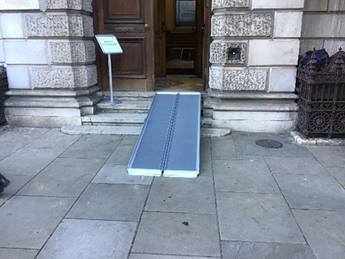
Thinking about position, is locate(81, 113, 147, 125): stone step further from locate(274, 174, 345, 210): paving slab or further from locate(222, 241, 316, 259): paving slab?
locate(222, 241, 316, 259): paving slab

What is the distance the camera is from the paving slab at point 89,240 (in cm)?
258

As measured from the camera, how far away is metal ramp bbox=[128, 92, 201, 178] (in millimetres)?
4047

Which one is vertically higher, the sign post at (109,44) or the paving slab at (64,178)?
the sign post at (109,44)

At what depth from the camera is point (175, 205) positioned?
10.9 feet

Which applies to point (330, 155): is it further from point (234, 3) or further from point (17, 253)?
point (17, 253)

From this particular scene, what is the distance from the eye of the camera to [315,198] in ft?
11.3

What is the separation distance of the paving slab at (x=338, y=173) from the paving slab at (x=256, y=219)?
2.92 feet

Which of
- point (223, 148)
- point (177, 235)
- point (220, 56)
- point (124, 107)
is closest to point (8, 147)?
point (124, 107)

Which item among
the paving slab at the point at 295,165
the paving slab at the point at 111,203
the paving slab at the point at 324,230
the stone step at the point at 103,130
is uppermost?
the stone step at the point at 103,130

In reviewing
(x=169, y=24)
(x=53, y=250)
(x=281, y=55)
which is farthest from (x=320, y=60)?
(x=169, y=24)

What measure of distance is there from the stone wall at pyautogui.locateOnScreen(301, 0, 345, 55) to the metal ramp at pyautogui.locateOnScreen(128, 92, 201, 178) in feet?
6.89

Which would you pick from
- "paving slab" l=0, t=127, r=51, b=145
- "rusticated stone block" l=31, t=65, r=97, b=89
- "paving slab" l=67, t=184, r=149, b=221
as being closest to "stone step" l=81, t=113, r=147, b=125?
"rusticated stone block" l=31, t=65, r=97, b=89

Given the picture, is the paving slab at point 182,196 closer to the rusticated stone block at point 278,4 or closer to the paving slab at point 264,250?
the paving slab at point 264,250

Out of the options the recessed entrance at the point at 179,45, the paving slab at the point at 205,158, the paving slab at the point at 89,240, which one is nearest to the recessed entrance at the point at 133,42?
the recessed entrance at the point at 179,45
